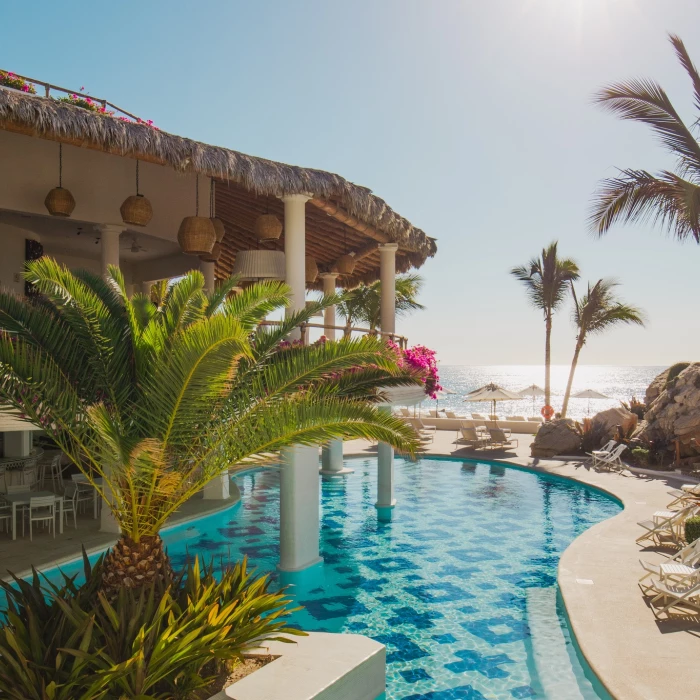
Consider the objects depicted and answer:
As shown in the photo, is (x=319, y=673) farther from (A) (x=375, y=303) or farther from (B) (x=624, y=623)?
(A) (x=375, y=303)

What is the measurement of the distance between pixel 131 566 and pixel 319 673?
1876mm

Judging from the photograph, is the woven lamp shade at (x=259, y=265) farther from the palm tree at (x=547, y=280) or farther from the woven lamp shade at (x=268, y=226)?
the palm tree at (x=547, y=280)

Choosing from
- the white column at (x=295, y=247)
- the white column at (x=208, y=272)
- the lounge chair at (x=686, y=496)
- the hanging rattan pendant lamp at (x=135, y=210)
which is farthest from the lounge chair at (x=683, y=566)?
the white column at (x=208, y=272)

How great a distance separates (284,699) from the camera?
15.8 ft

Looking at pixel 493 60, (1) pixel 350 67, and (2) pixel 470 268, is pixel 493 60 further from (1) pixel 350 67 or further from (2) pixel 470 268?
(2) pixel 470 268

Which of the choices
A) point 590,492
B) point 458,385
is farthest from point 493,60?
point 458,385

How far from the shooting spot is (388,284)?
519 inches

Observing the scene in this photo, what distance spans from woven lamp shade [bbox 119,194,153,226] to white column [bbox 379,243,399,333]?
470 centimetres

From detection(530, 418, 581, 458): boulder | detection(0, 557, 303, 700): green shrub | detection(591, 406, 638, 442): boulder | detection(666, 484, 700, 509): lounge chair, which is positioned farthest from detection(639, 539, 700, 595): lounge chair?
detection(591, 406, 638, 442): boulder

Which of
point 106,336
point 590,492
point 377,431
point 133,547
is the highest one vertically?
point 106,336

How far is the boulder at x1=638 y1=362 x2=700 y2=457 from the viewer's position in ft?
56.8

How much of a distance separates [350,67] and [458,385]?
12727 centimetres

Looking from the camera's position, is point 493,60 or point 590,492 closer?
point 493,60

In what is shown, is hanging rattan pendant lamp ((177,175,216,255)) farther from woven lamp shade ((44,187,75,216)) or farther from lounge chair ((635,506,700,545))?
lounge chair ((635,506,700,545))
